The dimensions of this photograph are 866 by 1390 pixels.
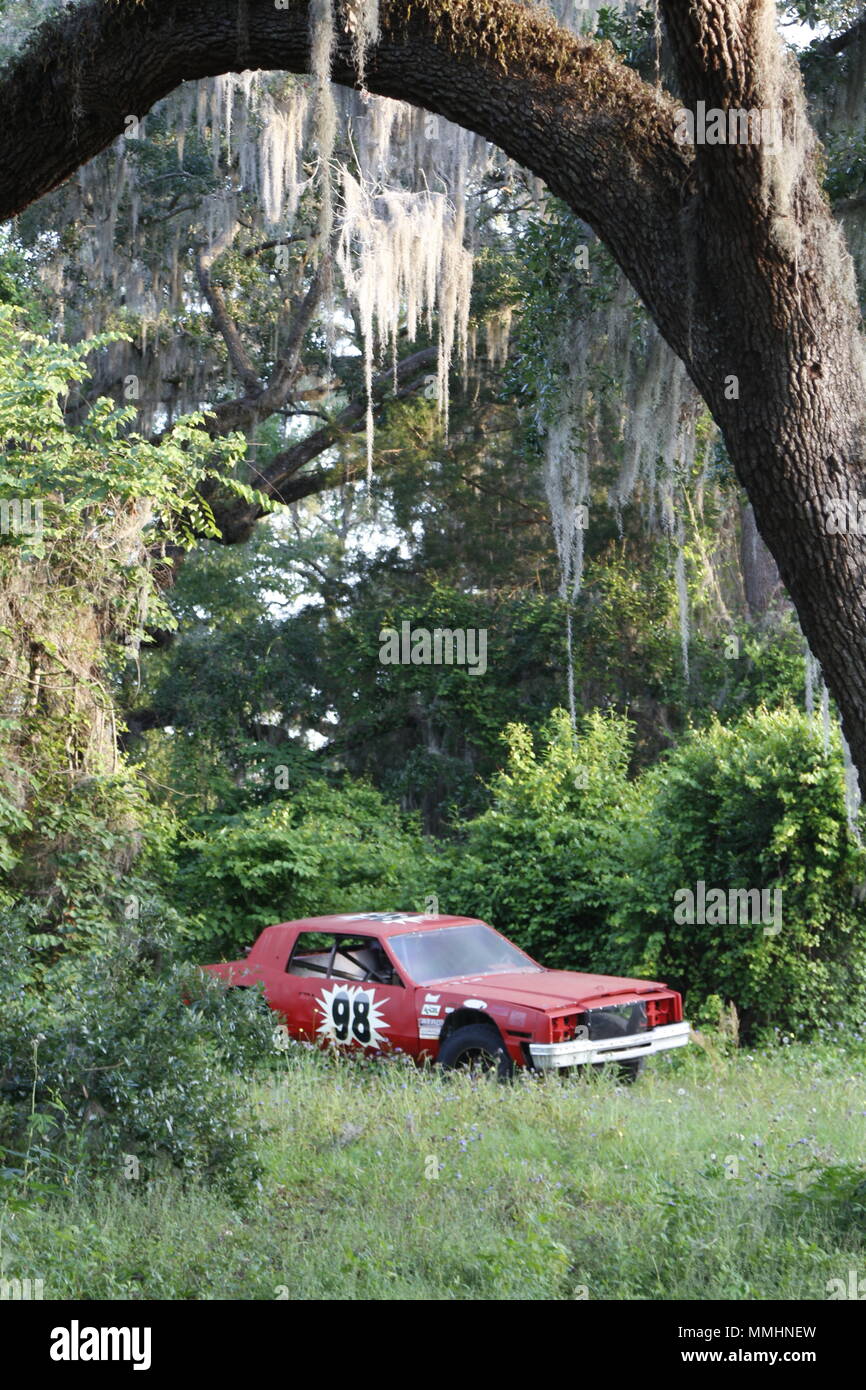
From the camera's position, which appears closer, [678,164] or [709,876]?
[678,164]

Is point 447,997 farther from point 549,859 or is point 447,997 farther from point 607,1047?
point 549,859

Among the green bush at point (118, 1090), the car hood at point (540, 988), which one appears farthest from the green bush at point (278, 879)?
the green bush at point (118, 1090)

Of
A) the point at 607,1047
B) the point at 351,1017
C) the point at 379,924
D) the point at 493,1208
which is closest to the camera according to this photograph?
the point at 493,1208

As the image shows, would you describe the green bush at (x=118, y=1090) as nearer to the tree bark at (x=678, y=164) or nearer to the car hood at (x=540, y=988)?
the car hood at (x=540, y=988)

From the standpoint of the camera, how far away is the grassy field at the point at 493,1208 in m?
4.94

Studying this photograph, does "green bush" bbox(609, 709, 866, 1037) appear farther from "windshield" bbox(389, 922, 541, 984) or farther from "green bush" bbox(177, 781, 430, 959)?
"green bush" bbox(177, 781, 430, 959)

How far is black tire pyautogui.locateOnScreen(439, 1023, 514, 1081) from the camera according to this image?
9.09 m

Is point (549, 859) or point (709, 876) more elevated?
point (549, 859)

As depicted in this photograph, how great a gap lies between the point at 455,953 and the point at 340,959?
3.12 feet

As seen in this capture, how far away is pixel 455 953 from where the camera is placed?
1063 centimetres

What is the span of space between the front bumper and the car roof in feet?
6.60

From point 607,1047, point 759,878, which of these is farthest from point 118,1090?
point 759,878

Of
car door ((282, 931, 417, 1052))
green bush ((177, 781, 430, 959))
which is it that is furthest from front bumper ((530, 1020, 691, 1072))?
green bush ((177, 781, 430, 959))
